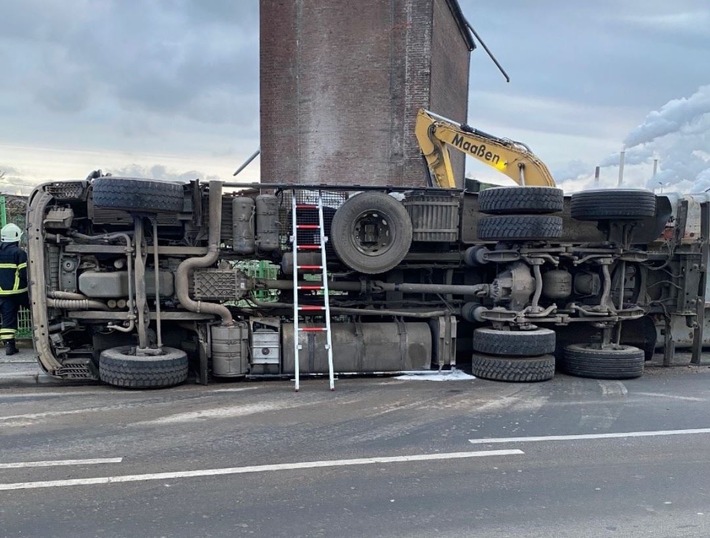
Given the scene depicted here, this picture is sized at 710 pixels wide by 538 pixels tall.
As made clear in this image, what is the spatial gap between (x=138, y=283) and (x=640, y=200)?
20.0ft

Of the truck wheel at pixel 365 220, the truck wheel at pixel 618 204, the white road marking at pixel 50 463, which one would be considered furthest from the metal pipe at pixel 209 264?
the truck wheel at pixel 618 204

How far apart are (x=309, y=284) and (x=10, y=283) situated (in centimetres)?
428

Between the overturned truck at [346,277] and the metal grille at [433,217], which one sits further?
the metal grille at [433,217]

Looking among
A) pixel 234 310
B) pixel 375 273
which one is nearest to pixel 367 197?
pixel 375 273

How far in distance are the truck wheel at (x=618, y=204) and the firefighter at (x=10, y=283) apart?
7.60m

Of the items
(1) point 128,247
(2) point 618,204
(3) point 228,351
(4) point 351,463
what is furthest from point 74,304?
(2) point 618,204

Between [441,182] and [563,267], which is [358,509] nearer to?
[563,267]

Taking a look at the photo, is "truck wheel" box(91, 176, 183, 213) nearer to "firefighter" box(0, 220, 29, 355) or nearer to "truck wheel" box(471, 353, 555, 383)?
"firefighter" box(0, 220, 29, 355)

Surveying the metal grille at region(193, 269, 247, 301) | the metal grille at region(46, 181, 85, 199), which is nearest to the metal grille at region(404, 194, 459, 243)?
the metal grille at region(193, 269, 247, 301)

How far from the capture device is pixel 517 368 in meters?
6.86

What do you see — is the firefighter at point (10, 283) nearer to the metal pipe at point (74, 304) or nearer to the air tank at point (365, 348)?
the metal pipe at point (74, 304)

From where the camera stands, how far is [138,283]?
6496mm

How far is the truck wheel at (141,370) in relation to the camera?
620 centimetres

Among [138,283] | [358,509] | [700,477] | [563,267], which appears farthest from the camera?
[563,267]
